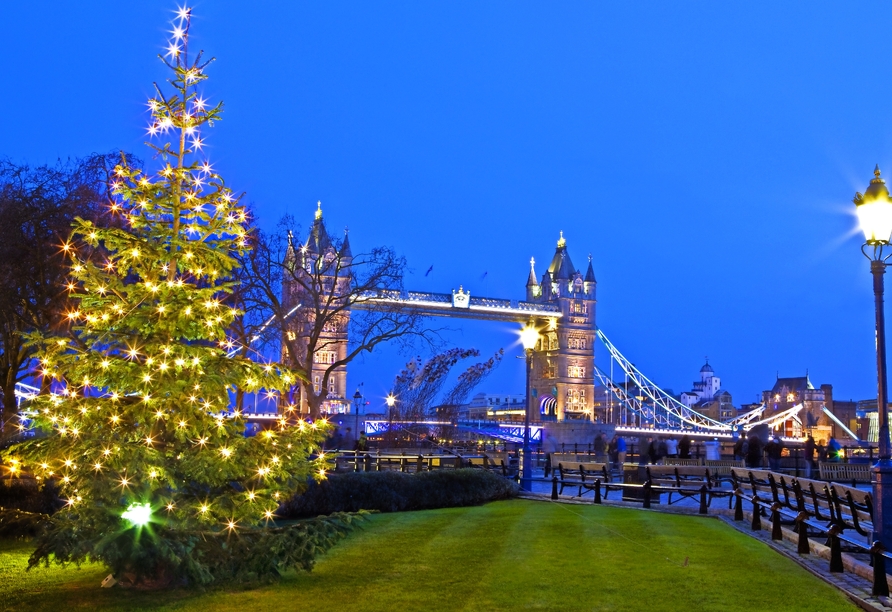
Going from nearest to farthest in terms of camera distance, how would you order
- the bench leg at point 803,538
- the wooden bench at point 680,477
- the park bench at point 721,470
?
the bench leg at point 803,538 → the wooden bench at point 680,477 → the park bench at point 721,470

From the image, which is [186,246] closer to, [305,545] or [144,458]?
[144,458]

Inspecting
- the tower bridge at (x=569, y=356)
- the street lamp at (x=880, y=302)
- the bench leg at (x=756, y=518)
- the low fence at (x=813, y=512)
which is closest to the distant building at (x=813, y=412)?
the tower bridge at (x=569, y=356)

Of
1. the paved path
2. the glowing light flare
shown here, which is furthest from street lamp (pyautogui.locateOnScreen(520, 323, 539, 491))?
the glowing light flare

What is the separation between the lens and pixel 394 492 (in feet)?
57.6

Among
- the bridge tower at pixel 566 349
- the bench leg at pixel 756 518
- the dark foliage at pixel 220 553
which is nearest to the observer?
the dark foliage at pixel 220 553

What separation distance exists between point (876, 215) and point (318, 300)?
69.6 ft

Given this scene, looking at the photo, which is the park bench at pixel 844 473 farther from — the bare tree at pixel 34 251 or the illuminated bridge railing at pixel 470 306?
the illuminated bridge railing at pixel 470 306

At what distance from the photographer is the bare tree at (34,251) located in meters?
20.2

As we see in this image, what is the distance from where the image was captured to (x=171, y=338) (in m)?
9.08

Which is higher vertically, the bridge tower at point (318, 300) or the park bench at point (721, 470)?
the bridge tower at point (318, 300)

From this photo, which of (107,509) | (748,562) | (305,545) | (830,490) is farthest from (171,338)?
(830,490)

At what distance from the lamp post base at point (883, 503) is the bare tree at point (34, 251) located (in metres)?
16.3

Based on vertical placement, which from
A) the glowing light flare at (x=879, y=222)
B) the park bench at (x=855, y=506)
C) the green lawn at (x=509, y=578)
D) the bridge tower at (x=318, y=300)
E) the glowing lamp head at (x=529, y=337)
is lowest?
the green lawn at (x=509, y=578)

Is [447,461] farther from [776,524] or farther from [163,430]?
[163,430]
